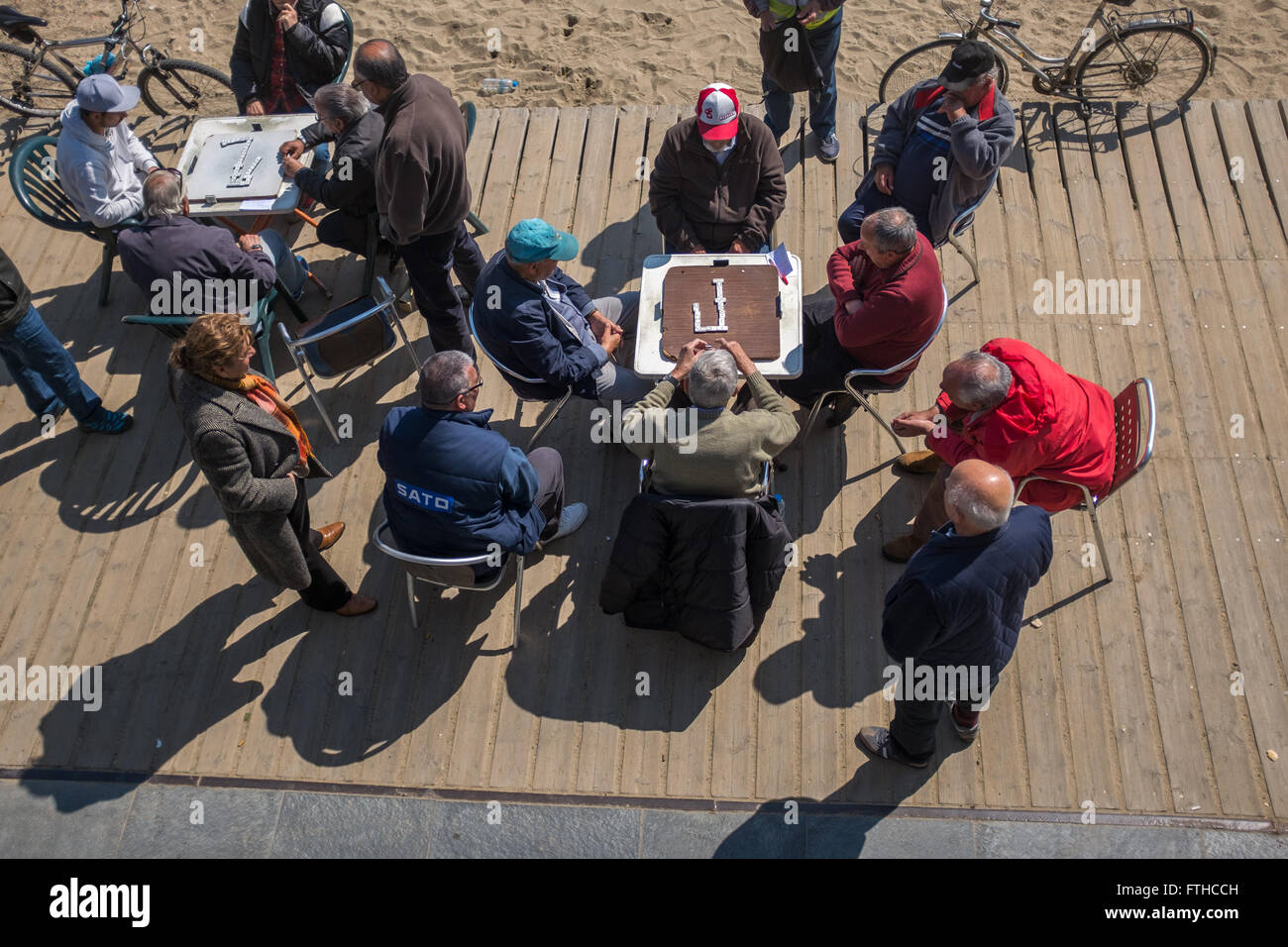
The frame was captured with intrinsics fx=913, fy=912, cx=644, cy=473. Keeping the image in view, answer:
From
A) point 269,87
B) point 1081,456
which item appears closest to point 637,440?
point 1081,456

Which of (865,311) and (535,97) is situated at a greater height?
(865,311)

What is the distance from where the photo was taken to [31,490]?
18.5ft

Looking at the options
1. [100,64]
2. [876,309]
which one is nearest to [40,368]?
[100,64]

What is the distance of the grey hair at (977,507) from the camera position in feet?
11.4

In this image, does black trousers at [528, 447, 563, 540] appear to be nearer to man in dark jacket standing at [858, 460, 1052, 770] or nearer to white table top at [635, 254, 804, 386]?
white table top at [635, 254, 804, 386]

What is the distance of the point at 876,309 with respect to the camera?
4.76 m

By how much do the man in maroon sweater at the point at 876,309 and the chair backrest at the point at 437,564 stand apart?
2153mm

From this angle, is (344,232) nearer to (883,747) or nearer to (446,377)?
(446,377)

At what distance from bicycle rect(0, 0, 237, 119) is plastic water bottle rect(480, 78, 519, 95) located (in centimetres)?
217

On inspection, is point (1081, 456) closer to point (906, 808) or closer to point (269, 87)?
point (906, 808)

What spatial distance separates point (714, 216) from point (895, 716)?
3.14 metres

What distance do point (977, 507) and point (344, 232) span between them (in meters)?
4.52

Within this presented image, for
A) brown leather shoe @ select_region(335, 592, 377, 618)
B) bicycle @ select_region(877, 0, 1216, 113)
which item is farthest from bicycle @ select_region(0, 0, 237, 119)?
bicycle @ select_region(877, 0, 1216, 113)

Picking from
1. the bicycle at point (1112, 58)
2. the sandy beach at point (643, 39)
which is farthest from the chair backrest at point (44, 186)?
the bicycle at point (1112, 58)
